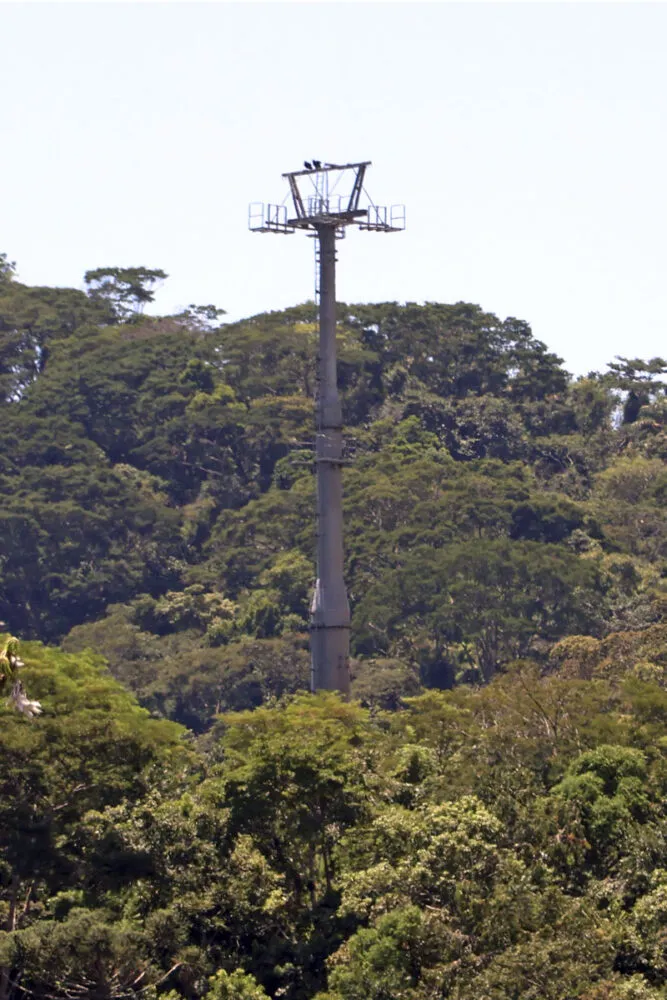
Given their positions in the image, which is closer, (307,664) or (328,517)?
(328,517)

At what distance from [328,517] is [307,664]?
98.9ft

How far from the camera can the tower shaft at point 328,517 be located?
51219mm

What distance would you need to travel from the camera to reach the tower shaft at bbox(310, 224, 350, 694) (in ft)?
168

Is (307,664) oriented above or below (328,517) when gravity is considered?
below

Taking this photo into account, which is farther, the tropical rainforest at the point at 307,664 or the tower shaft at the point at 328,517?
the tower shaft at the point at 328,517

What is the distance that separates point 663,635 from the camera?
67.1 meters

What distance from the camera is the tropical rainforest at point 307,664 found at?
113ft

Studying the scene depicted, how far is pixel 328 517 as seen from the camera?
52.2m

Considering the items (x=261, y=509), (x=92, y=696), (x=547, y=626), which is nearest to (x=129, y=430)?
(x=261, y=509)

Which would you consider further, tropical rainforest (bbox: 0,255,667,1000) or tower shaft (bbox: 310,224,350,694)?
tower shaft (bbox: 310,224,350,694)

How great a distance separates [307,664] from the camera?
8169 cm

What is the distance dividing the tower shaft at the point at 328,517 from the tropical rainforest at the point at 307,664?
183 cm

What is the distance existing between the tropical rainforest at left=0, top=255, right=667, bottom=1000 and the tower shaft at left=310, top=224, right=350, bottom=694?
1830 mm

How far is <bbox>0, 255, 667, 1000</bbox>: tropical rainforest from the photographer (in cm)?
3447
